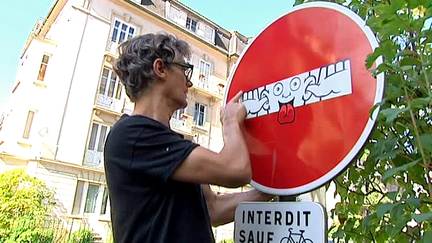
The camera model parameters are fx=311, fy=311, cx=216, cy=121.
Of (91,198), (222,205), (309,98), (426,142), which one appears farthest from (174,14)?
(426,142)

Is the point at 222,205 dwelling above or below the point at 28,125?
below

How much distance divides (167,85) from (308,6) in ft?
1.69

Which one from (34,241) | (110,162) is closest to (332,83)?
(110,162)

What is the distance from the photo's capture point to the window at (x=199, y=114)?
1304 cm

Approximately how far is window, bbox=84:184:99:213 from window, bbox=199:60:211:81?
6088mm

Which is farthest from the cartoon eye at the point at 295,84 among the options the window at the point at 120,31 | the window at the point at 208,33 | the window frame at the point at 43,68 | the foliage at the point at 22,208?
the window at the point at 208,33

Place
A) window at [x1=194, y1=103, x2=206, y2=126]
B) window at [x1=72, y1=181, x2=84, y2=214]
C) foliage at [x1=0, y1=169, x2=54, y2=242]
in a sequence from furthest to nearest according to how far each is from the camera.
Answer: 1. window at [x1=194, y1=103, x2=206, y2=126]
2. window at [x1=72, y1=181, x2=84, y2=214]
3. foliage at [x1=0, y1=169, x2=54, y2=242]

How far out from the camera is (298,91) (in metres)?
Answer: 0.89

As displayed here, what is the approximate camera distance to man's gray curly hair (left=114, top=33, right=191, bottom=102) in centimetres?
106

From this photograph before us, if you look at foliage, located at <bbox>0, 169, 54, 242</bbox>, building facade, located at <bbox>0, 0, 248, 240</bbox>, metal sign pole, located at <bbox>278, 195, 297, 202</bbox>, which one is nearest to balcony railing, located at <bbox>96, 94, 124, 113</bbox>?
building facade, located at <bbox>0, 0, 248, 240</bbox>

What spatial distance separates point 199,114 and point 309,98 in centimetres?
1237

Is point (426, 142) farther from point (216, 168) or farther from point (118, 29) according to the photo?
point (118, 29)

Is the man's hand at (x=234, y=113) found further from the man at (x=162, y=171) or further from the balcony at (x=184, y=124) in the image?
the balcony at (x=184, y=124)

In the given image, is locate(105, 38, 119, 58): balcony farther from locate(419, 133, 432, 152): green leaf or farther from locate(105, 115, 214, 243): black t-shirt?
locate(419, 133, 432, 152): green leaf
